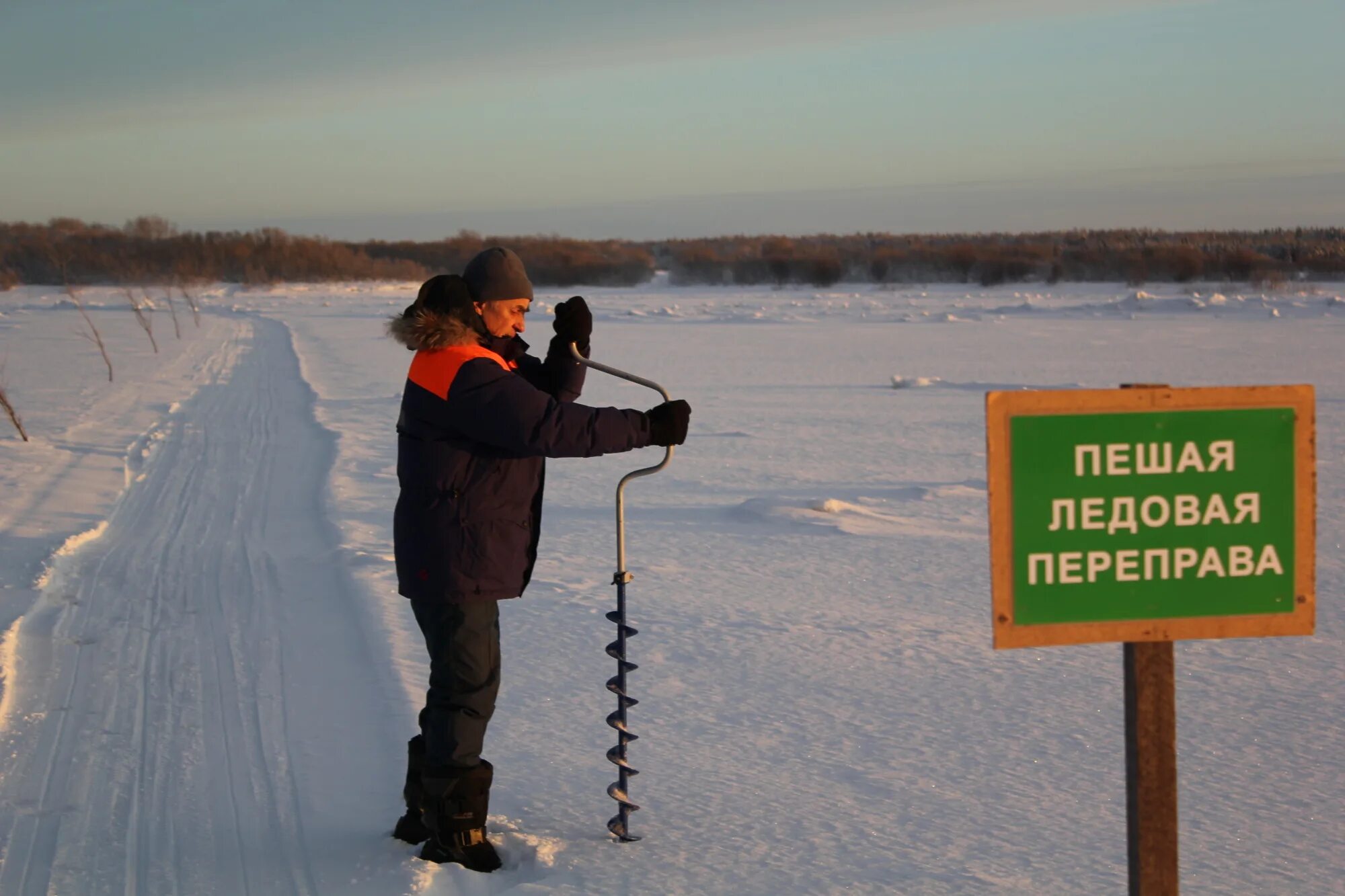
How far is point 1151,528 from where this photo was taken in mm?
2207

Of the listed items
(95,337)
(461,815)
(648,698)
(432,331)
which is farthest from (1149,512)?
(95,337)

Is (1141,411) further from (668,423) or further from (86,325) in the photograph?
(86,325)

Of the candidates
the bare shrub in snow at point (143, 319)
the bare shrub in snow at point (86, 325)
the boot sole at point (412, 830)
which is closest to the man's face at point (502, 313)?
the boot sole at point (412, 830)

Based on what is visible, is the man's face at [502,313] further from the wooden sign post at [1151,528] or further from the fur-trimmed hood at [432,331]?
the wooden sign post at [1151,528]

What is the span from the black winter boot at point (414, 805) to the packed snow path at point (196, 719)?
0.09 metres

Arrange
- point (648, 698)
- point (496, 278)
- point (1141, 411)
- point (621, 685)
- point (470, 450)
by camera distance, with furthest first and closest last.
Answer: point (648, 698) < point (621, 685) < point (496, 278) < point (470, 450) < point (1141, 411)

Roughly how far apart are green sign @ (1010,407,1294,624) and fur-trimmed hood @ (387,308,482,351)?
4.71 ft

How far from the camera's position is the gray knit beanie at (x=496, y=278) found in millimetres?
3123

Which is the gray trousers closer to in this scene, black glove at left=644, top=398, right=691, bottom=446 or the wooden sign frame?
black glove at left=644, top=398, right=691, bottom=446

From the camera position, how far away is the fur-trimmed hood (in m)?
2.97

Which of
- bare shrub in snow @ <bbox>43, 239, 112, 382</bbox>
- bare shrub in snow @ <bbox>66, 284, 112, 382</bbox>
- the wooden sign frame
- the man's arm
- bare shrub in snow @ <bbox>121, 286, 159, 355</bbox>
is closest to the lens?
the wooden sign frame

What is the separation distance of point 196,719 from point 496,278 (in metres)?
2.20

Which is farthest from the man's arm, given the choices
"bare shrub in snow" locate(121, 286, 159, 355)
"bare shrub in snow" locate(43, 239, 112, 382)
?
"bare shrub in snow" locate(121, 286, 159, 355)

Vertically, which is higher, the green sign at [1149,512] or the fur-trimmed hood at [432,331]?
the fur-trimmed hood at [432,331]
